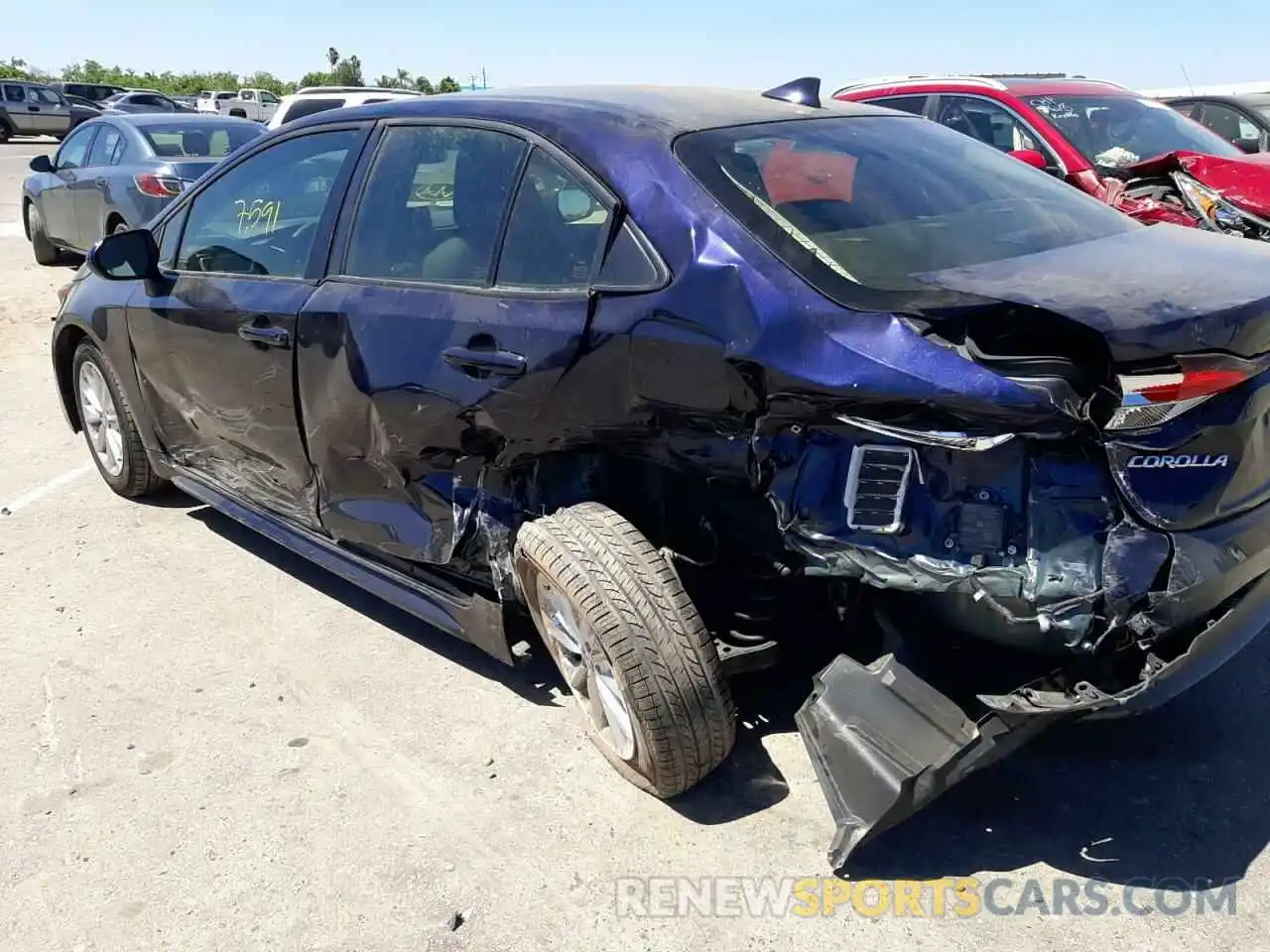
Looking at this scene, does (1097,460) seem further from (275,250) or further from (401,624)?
(275,250)

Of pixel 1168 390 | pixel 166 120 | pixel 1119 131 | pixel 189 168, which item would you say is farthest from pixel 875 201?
pixel 166 120

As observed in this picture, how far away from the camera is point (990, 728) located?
2.42 meters

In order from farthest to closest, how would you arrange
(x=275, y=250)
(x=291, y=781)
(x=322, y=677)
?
(x=275, y=250)
(x=322, y=677)
(x=291, y=781)

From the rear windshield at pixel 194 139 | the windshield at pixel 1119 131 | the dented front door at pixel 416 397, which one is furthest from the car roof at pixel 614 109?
the rear windshield at pixel 194 139

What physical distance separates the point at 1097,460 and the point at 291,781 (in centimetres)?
226

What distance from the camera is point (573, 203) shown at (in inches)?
119

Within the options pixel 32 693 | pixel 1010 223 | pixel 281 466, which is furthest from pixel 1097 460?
pixel 32 693

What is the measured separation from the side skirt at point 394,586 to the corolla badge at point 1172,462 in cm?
177

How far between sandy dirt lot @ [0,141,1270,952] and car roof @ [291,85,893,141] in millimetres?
1681

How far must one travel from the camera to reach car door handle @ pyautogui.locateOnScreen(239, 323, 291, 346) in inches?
145

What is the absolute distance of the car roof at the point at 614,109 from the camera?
3086 mm

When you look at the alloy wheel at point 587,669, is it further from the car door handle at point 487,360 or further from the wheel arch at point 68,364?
A: the wheel arch at point 68,364

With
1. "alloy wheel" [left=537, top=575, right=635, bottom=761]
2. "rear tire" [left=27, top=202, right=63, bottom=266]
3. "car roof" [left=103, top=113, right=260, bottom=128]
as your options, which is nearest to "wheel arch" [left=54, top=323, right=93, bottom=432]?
"alloy wheel" [left=537, top=575, right=635, bottom=761]

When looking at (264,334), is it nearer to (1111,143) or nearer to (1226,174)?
(1226,174)
